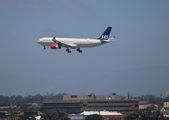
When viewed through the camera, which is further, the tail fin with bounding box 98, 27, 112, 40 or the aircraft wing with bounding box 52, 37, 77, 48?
the aircraft wing with bounding box 52, 37, 77, 48

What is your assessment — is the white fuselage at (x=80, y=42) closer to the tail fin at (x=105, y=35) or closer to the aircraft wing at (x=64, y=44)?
the aircraft wing at (x=64, y=44)

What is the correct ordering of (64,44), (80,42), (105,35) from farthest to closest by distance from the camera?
(64,44), (105,35), (80,42)

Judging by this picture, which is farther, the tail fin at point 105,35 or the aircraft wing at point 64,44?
the aircraft wing at point 64,44

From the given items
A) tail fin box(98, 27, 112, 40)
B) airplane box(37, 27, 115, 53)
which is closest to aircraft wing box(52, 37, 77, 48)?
airplane box(37, 27, 115, 53)

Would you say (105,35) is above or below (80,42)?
above

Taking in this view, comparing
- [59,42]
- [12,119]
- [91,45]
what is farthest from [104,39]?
[12,119]

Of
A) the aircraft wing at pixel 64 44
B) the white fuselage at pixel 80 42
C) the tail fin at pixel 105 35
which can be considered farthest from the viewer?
the aircraft wing at pixel 64 44

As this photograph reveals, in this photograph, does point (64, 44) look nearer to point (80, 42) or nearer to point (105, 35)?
point (80, 42)

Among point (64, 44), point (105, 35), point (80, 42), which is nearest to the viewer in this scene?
point (80, 42)

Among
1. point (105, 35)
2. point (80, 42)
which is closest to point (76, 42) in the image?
point (80, 42)

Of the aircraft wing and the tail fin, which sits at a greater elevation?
the tail fin

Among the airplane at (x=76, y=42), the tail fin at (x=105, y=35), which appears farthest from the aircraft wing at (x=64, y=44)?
the tail fin at (x=105, y=35)

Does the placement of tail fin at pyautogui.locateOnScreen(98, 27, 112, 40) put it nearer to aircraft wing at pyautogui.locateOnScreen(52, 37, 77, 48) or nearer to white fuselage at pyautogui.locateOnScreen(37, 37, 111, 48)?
white fuselage at pyautogui.locateOnScreen(37, 37, 111, 48)

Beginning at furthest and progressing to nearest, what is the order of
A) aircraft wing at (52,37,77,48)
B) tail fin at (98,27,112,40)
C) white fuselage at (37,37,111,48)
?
aircraft wing at (52,37,77,48), tail fin at (98,27,112,40), white fuselage at (37,37,111,48)
